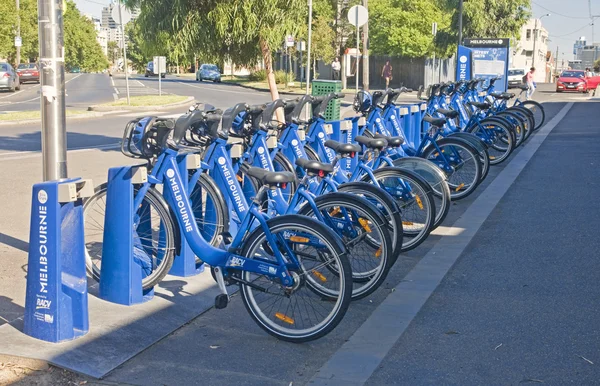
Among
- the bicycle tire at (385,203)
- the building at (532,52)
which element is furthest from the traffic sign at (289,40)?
the building at (532,52)

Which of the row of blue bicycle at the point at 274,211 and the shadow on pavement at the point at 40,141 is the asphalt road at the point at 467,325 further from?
the shadow on pavement at the point at 40,141

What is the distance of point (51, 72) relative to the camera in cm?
542

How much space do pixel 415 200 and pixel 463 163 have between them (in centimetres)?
255

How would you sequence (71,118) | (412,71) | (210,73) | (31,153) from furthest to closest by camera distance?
1. (210,73)
2. (412,71)
3. (71,118)
4. (31,153)

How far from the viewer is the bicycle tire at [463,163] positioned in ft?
29.4

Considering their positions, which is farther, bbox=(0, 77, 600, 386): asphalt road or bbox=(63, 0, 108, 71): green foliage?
bbox=(63, 0, 108, 71): green foliage

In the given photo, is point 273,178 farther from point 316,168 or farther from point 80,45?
point 80,45

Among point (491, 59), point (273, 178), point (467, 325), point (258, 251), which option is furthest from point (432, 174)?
point (491, 59)

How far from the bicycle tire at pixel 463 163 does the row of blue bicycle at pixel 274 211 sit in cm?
92

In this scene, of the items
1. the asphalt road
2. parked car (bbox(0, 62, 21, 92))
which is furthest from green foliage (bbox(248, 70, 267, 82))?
the asphalt road

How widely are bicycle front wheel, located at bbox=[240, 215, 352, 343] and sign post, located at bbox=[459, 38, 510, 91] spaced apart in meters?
20.7

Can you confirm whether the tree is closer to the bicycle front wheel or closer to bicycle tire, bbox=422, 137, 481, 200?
bicycle tire, bbox=422, 137, 481, 200

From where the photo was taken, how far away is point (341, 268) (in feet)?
15.3

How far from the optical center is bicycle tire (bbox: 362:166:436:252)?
6.76m
